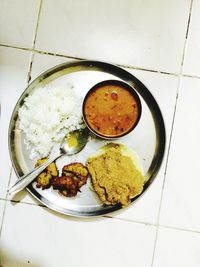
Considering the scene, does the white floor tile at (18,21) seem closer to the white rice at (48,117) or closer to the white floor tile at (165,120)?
the white rice at (48,117)

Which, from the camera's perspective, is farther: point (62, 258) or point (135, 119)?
point (62, 258)

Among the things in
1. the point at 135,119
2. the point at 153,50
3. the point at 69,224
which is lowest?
the point at 69,224

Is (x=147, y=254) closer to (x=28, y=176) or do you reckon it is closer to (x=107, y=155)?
(x=107, y=155)

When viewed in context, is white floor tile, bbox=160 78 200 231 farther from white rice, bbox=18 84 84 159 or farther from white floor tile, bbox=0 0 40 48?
white floor tile, bbox=0 0 40 48

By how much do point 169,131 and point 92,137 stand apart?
0.84ft

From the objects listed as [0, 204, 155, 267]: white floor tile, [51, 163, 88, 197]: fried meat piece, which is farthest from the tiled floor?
[51, 163, 88, 197]: fried meat piece

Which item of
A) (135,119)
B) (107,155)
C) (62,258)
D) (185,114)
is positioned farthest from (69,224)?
(185,114)

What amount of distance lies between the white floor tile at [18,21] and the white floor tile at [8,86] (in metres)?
0.04

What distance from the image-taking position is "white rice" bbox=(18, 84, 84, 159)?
122cm

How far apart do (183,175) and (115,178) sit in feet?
0.78

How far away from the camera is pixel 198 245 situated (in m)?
1.30

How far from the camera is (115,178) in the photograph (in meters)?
1.22

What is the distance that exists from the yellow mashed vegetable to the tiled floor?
0.08 metres

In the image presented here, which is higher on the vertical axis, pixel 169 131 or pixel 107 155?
pixel 169 131
